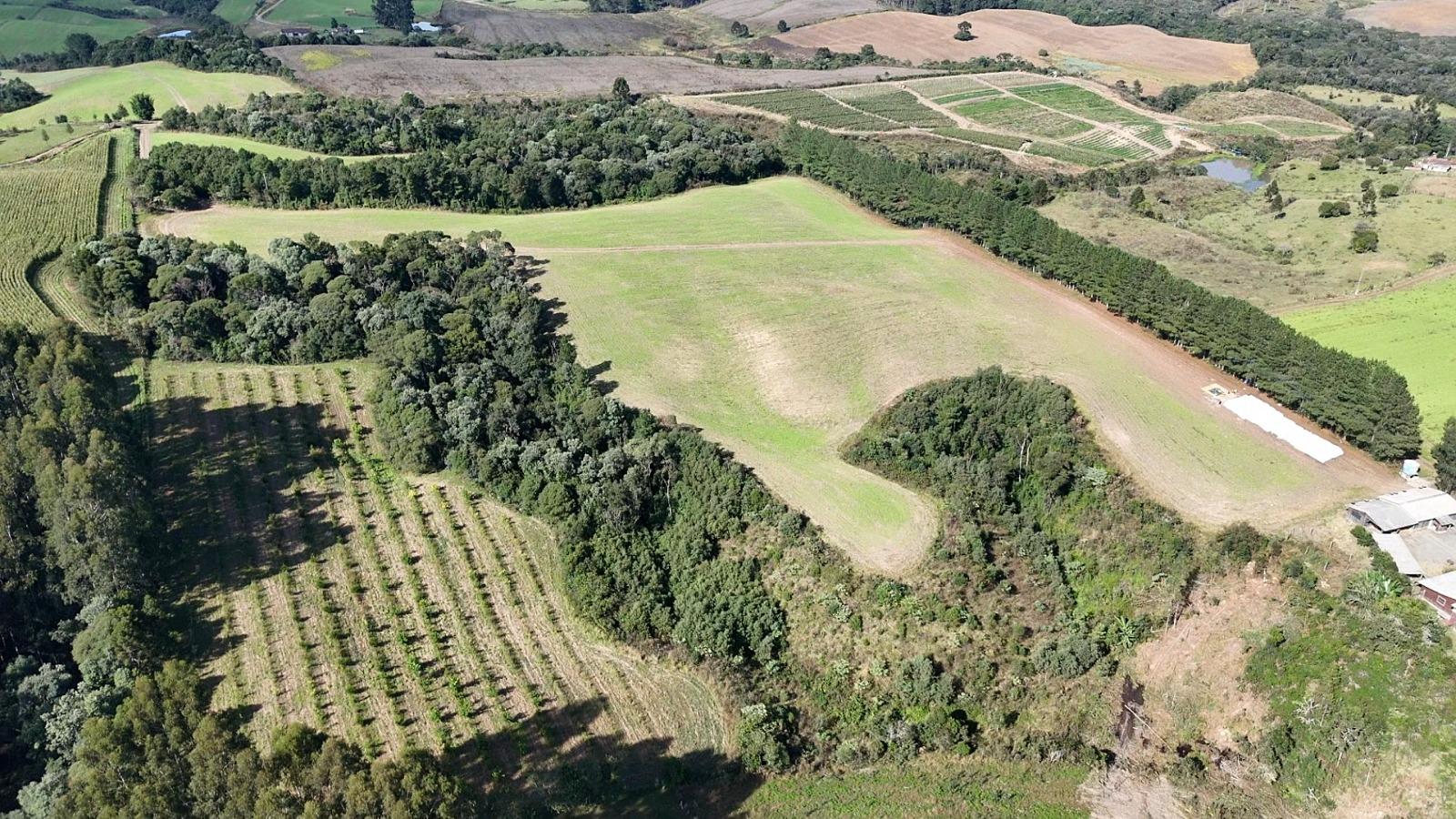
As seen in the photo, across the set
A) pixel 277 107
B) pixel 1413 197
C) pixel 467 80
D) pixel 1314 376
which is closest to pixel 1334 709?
pixel 1314 376

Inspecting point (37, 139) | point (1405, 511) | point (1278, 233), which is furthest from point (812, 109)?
point (1405, 511)

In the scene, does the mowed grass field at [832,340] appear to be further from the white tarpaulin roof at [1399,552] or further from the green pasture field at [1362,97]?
the green pasture field at [1362,97]

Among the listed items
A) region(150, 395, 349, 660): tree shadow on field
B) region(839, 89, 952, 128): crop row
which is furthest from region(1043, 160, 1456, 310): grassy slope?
region(150, 395, 349, 660): tree shadow on field

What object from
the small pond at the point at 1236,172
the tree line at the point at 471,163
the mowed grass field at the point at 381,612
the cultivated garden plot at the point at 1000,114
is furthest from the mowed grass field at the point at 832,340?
the small pond at the point at 1236,172

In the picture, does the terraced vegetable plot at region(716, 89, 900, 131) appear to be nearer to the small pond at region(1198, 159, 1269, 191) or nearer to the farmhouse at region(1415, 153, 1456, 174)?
the small pond at region(1198, 159, 1269, 191)

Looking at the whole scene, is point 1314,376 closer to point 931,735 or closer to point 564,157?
point 931,735

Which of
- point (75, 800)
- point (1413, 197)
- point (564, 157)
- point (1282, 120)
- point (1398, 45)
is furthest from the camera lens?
point (1398, 45)

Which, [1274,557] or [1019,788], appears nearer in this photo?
[1019,788]
